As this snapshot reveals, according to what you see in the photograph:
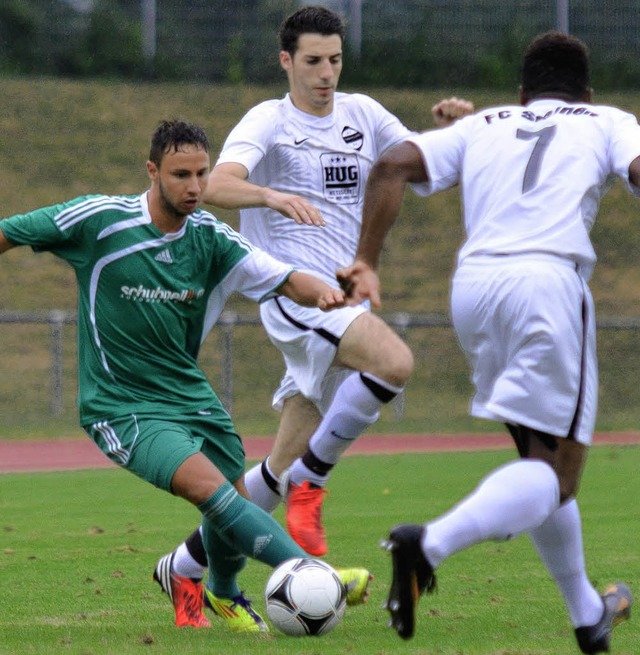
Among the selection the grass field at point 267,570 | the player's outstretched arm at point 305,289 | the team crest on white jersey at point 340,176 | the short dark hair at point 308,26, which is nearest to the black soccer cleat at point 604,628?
the grass field at point 267,570

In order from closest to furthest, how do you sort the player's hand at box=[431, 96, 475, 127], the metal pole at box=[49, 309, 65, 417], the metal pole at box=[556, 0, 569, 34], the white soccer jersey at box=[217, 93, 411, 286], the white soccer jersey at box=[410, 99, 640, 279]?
the white soccer jersey at box=[410, 99, 640, 279], the player's hand at box=[431, 96, 475, 127], the white soccer jersey at box=[217, 93, 411, 286], the metal pole at box=[49, 309, 65, 417], the metal pole at box=[556, 0, 569, 34]

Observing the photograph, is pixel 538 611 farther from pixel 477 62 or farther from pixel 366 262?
pixel 477 62

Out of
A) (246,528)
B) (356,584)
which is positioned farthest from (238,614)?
(246,528)

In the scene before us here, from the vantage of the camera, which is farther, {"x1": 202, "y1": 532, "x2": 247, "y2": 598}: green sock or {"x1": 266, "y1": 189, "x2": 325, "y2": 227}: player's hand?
{"x1": 202, "y1": 532, "x2": 247, "y2": 598}: green sock

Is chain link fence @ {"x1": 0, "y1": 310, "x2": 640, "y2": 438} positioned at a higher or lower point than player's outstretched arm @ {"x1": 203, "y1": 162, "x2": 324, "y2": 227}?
lower

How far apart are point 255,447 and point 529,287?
41.4 ft

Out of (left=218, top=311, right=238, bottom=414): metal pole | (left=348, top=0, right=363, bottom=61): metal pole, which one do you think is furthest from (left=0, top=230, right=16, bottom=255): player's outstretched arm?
(left=348, top=0, right=363, bottom=61): metal pole

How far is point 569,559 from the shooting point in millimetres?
Answer: 5188

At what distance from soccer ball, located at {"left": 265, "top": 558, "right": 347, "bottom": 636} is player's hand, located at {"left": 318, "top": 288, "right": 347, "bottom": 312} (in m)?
1.01

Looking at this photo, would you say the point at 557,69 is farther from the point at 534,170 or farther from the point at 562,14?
the point at 562,14

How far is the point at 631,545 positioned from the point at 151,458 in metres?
4.17

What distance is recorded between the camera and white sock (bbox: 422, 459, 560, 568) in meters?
4.61

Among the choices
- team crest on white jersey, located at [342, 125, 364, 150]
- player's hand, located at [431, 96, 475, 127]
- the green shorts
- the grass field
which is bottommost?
the grass field

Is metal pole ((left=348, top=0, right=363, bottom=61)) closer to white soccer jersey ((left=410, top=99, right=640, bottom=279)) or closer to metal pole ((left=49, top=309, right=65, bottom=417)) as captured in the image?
metal pole ((left=49, top=309, right=65, bottom=417))
